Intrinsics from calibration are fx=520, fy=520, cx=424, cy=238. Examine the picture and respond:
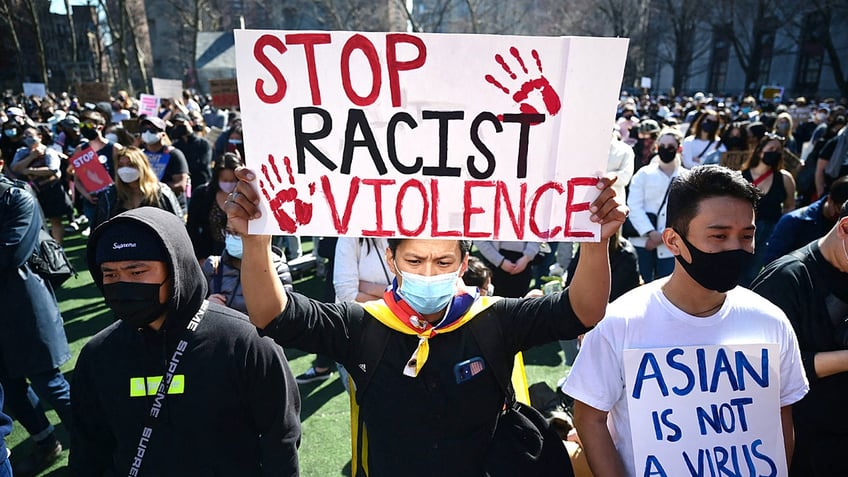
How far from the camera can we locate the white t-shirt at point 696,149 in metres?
7.58

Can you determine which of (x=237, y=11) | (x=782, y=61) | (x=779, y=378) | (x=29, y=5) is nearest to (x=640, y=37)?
(x=782, y=61)

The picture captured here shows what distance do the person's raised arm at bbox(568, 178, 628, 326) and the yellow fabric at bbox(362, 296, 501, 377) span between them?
33cm

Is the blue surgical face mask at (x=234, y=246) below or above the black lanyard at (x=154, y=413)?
above

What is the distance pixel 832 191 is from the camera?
10.7 ft

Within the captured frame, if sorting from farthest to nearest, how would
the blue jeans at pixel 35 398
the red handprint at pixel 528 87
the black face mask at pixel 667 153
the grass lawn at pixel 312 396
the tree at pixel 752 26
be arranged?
the tree at pixel 752 26
the black face mask at pixel 667 153
the grass lawn at pixel 312 396
the blue jeans at pixel 35 398
the red handprint at pixel 528 87

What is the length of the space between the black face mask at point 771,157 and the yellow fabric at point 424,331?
466cm

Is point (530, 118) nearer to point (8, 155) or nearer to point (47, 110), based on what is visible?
point (8, 155)

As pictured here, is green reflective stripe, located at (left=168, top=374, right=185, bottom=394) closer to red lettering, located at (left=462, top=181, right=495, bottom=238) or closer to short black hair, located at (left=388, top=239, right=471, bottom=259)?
short black hair, located at (left=388, top=239, right=471, bottom=259)

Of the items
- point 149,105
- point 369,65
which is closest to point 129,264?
point 369,65

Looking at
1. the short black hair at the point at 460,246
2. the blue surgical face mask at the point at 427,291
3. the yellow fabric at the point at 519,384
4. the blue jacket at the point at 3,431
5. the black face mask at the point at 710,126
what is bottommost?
the blue jacket at the point at 3,431

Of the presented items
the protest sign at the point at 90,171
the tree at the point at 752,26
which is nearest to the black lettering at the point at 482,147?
the protest sign at the point at 90,171

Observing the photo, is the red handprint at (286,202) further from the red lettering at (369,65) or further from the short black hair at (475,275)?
the short black hair at (475,275)

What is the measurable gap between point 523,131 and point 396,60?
1.50ft

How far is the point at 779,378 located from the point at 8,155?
36.1 ft
